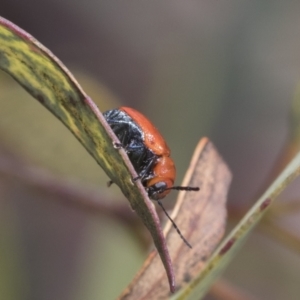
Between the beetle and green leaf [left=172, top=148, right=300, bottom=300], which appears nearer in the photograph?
green leaf [left=172, top=148, right=300, bottom=300]

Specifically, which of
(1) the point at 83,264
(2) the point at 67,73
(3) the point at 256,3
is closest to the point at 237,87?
(3) the point at 256,3

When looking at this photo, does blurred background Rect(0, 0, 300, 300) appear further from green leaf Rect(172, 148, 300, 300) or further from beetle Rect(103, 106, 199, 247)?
green leaf Rect(172, 148, 300, 300)

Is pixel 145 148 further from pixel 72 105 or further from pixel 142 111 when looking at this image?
pixel 142 111

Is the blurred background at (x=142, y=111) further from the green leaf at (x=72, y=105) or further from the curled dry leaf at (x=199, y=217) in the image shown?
the green leaf at (x=72, y=105)

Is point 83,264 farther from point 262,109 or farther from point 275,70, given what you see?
point 275,70

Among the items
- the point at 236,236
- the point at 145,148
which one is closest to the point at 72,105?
the point at 236,236

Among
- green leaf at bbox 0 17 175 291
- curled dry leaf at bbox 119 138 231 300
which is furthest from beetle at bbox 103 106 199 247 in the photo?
green leaf at bbox 0 17 175 291

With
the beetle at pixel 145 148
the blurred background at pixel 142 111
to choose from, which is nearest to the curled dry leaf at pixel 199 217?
the beetle at pixel 145 148
